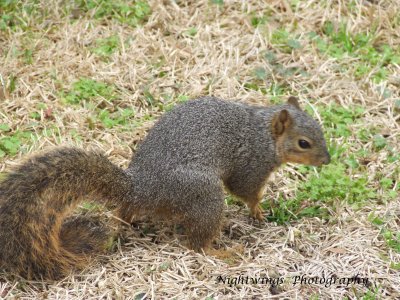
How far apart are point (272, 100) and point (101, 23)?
1.75 m

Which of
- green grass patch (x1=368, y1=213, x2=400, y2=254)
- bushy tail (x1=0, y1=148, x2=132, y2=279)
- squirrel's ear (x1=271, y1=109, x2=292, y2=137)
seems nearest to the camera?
bushy tail (x1=0, y1=148, x2=132, y2=279)

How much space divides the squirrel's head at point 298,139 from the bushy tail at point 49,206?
1.10 meters

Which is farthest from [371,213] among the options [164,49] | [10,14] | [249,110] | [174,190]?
[10,14]

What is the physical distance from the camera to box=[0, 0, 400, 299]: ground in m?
3.97

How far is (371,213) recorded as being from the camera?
4.51 meters

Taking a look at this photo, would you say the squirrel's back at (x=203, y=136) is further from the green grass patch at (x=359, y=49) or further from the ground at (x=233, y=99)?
the green grass patch at (x=359, y=49)

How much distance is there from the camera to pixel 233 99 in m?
5.48

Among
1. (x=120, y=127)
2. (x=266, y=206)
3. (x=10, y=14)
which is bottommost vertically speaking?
(x=266, y=206)

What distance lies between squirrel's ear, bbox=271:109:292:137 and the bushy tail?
108 cm

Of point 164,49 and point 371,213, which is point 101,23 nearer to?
point 164,49

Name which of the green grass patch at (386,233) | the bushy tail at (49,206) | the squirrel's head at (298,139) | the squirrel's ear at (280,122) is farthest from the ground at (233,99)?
the squirrel's ear at (280,122)

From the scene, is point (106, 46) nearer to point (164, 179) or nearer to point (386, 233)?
point (164, 179)

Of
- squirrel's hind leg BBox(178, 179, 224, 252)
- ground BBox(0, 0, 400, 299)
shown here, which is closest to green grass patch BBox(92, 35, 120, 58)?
ground BBox(0, 0, 400, 299)

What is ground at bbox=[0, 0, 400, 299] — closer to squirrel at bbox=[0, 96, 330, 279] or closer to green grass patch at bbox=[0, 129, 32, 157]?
green grass patch at bbox=[0, 129, 32, 157]
